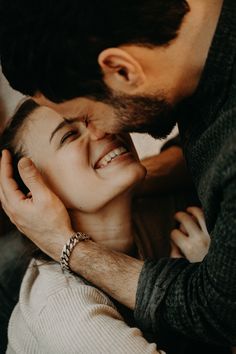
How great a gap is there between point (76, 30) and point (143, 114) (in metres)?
0.28

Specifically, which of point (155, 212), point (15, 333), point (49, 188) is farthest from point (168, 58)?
point (15, 333)

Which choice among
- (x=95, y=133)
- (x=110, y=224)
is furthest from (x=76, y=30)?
(x=110, y=224)

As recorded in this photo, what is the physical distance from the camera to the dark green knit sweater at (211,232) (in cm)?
111

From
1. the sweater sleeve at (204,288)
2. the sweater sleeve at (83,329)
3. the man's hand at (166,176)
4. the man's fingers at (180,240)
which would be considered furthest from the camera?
the man's hand at (166,176)

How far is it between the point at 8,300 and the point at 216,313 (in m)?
0.72

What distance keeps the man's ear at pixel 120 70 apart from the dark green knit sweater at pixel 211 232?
0.52 feet

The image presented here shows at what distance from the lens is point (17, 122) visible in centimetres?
168

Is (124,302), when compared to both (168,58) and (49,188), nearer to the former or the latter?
(49,188)

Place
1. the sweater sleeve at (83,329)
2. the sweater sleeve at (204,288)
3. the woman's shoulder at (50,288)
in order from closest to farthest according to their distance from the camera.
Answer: the sweater sleeve at (204,288) < the sweater sleeve at (83,329) < the woman's shoulder at (50,288)

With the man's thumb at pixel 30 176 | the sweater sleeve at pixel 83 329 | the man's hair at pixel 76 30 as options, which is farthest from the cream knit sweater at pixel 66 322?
the man's hair at pixel 76 30

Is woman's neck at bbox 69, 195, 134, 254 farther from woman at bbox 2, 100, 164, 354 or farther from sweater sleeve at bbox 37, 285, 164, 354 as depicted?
sweater sleeve at bbox 37, 285, 164, 354

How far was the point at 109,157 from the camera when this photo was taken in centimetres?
154

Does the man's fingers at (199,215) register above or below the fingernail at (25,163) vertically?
below

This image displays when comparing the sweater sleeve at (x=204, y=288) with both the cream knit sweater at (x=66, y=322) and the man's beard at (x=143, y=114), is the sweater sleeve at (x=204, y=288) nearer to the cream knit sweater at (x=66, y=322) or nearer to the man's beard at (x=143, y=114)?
the cream knit sweater at (x=66, y=322)
